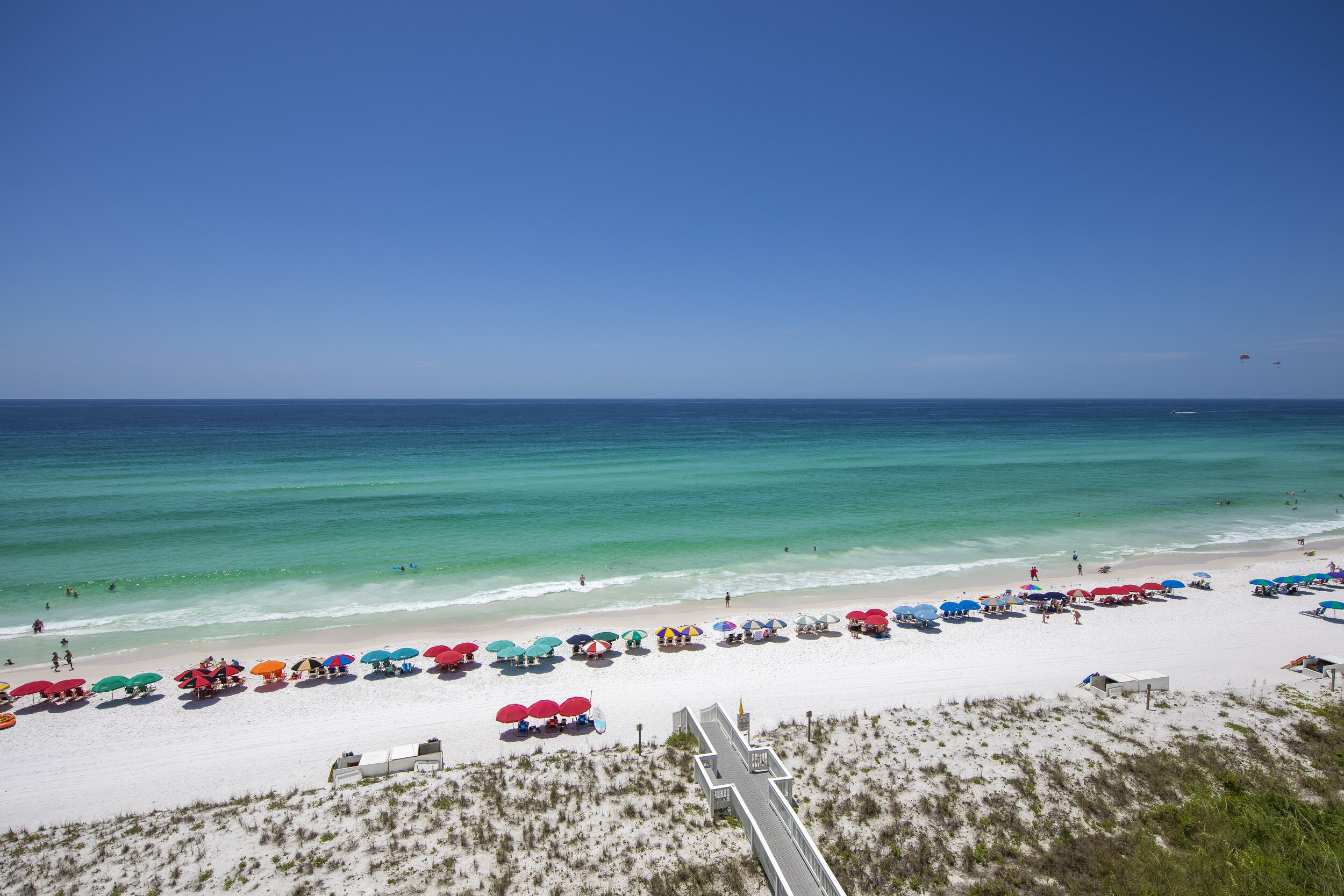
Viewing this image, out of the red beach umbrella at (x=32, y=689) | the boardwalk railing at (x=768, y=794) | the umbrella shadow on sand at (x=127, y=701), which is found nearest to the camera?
the boardwalk railing at (x=768, y=794)

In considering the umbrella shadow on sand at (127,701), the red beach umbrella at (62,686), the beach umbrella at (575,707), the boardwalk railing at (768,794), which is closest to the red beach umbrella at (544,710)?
the beach umbrella at (575,707)

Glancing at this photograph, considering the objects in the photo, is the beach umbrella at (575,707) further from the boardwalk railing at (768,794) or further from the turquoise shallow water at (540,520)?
the turquoise shallow water at (540,520)

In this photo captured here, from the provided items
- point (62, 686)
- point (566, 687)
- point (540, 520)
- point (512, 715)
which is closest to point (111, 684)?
point (62, 686)

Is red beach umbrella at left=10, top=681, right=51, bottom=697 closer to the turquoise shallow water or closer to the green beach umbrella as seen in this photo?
the green beach umbrella

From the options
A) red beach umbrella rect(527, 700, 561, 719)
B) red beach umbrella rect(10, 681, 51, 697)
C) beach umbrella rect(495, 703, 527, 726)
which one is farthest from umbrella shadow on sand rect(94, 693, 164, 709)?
red beach umbrella rect(527, 700, 561, 719)

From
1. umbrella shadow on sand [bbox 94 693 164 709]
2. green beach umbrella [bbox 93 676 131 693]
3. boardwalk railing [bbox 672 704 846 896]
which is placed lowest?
umbrella shadow on sand [bbox 94 693 164 709]

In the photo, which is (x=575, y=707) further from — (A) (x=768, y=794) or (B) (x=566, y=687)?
(A) (x=768, y=794)

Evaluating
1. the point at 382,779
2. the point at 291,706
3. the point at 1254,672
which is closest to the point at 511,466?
the point at 291,706
